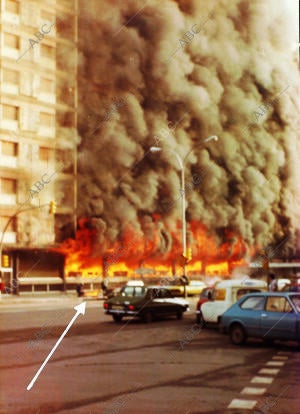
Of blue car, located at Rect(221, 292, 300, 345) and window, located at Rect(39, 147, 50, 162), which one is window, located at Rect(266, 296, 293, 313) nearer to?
blue car, located at Rect(221, 292, 300, 345)

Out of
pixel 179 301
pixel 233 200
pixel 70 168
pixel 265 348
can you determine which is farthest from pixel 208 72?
pixel 265 348

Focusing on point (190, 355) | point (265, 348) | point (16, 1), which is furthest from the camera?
point (16, 1)

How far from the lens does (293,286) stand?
77.3 ft

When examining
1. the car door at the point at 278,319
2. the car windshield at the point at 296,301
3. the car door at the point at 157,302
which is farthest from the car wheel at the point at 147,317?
the car windshield at the point at 296,301

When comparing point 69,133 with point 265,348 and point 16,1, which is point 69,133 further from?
point 265,348

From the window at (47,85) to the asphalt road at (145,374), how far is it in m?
36.9

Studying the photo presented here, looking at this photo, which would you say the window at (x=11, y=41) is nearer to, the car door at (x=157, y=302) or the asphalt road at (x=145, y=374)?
the car door at (x=157, y=302)

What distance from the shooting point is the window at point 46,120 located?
174 ft

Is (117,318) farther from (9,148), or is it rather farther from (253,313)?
(9,148)

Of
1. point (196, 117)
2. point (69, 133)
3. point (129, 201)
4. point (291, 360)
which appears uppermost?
point (196, 117)

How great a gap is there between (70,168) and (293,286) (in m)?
36.4

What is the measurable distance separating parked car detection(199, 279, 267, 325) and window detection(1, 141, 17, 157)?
106ft

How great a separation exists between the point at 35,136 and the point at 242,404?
45.9m

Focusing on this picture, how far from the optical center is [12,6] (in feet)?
170
